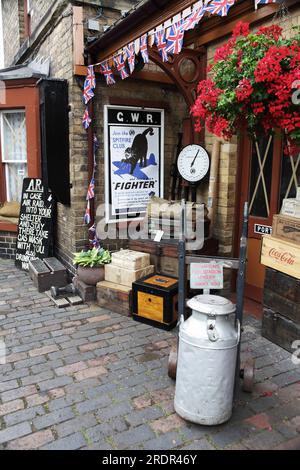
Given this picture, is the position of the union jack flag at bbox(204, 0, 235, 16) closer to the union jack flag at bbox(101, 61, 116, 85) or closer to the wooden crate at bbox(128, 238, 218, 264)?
the union jack flag at bbox(101, 61, 116, 85)

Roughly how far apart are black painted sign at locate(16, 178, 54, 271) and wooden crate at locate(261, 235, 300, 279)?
3777 millimetres

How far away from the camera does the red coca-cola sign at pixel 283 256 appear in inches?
144

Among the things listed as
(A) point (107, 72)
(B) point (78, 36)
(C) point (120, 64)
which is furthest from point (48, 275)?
(B) point (78, 36)

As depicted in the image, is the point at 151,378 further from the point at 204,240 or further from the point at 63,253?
A: the point at 63,253

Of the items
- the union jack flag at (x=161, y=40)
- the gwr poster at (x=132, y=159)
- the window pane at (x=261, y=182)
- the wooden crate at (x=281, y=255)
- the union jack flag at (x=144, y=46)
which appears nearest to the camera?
the wooden crate at (x=281, y=255)

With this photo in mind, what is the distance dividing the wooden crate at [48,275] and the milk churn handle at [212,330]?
3497 millimetres

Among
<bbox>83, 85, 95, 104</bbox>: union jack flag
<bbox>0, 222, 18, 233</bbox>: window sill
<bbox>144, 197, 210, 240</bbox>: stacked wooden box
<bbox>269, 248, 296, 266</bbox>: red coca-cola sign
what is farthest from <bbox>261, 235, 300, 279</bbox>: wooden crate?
<bbox>0, 222, 18, 233</bbox>: window sill

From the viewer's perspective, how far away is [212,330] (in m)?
2.72

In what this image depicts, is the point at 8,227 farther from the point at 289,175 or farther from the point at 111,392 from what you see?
the point at 289,175

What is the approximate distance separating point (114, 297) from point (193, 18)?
3121mm

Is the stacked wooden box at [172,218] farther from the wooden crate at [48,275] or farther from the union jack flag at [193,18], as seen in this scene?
the union jack flag at [193,18]

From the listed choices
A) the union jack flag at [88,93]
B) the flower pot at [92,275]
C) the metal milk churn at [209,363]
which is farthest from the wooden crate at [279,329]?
the union jack flag at [88,93]

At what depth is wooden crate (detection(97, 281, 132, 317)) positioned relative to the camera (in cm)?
477

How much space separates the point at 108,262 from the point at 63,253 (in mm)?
1312
